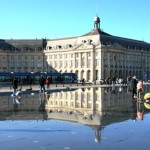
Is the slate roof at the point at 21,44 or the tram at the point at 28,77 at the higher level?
the slate roof at the point at 21,44

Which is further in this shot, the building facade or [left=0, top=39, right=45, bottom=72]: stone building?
[left=0, top=39, right=45, bottom=72]: stone building

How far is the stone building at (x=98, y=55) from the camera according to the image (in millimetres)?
120037

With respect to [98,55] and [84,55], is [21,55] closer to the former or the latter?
[84,55]

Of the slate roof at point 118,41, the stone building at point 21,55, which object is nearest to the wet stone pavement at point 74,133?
the slate roof at point 118,41

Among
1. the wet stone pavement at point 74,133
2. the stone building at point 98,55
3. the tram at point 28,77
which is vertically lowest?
the wet stone pavement at point 74,133

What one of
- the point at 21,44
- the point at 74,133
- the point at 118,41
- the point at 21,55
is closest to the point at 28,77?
the point at 118,41

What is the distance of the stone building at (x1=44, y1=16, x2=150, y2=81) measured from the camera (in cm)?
12004

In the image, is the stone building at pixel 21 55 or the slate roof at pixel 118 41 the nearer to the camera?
the slate roof at pixel 118 41

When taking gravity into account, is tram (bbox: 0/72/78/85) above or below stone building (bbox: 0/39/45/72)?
below

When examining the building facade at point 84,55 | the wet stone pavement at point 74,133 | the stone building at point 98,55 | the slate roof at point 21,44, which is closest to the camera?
the wet stone pavement at point 74,133

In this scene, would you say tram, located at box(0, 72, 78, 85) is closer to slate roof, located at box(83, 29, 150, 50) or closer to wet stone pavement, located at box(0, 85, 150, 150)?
slate roof, located at box(83, 29, 150, 50)

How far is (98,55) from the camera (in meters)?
120

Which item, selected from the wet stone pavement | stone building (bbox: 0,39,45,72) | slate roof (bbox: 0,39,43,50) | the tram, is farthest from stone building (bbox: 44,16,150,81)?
the wet stone pavement

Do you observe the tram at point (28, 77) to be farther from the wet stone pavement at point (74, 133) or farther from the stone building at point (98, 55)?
the wet stone pavement at point (74, 133)
